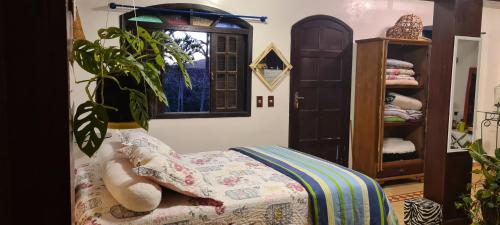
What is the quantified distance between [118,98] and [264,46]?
2600mm

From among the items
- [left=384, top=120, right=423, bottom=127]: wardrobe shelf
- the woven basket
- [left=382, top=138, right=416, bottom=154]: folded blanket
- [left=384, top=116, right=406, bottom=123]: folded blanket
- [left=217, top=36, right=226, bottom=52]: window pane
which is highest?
the woven basket

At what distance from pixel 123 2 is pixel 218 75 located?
1151mm

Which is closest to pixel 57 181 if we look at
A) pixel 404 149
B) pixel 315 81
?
pixel 315 81

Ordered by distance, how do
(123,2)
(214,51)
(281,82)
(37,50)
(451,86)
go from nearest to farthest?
(37,50), (451,86), (123,2), (214,51), (281,82)

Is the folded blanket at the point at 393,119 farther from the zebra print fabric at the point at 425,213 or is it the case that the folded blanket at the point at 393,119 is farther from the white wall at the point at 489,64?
the white wall at the point at 489,64

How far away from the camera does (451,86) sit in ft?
8.84

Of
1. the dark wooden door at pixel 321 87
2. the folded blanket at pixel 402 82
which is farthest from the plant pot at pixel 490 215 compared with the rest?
the dark wooden door at pixel 321 87

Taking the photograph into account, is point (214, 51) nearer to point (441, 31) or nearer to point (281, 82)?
point (281, 82)

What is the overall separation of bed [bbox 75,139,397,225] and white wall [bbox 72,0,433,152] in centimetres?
120

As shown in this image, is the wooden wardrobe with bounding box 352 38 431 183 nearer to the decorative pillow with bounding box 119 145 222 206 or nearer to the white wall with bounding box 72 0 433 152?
the white wall with bounding box 72 0 433 152

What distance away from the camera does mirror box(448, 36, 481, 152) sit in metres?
2.71

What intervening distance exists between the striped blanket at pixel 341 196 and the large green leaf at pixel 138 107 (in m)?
1.02

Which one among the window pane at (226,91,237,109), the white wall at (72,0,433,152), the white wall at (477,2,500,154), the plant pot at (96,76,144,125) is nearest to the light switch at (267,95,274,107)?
the white wall at (72,0,433,152)

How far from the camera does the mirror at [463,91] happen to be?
107 inches
